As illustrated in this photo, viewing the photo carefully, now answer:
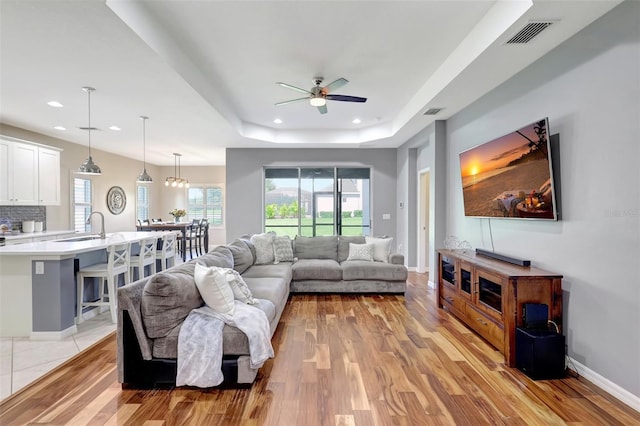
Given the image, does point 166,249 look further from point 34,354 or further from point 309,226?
point 309,226

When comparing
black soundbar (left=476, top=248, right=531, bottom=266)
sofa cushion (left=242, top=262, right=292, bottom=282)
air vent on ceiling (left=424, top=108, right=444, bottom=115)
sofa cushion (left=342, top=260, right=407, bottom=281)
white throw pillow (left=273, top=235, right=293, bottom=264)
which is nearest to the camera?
black soundbar (left=476, top=248, right=531, bottom=266)

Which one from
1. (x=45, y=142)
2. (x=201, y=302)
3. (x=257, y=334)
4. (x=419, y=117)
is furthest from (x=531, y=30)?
(x=45, y=142)

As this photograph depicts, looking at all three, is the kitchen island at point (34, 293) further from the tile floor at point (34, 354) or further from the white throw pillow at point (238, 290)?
the white throw pillow at point (238, 290)

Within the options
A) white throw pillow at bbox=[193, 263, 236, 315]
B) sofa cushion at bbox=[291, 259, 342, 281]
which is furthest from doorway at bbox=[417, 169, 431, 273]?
white throw pillow at bbox=[193, 263, 236, 315]

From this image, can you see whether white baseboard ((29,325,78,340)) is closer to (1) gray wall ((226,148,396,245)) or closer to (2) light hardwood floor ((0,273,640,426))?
(2) light hardwood floor ((0,273,640,426))

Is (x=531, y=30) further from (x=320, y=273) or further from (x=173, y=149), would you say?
(x=173, y=149)

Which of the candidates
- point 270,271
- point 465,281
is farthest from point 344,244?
point 465,281

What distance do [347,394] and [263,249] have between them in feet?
10.2

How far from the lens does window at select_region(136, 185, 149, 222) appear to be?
10.1m

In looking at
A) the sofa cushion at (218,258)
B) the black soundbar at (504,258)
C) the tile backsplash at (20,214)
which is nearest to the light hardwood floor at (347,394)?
the black soundbar at (504,258)

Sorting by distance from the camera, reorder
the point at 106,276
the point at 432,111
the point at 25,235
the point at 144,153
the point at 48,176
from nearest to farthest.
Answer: the point at 106,276
the point at 432,111
the point at 25,235
the point at 48,176
the point at 144,153

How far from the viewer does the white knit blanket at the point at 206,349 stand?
2.40 metres

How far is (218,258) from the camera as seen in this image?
3588 mm

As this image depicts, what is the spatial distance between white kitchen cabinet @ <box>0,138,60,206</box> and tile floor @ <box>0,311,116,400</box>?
3.28 meters
